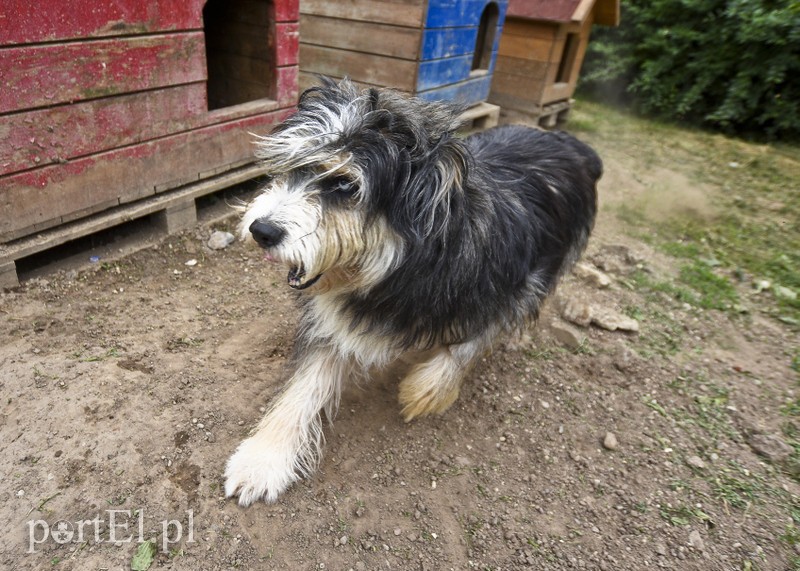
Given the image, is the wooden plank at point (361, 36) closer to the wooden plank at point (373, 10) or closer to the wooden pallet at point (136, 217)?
the wooden plank at point (373, 10)

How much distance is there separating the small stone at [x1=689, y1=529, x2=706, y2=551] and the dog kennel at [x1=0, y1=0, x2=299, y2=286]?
3129mm

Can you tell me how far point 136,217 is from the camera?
10.1ft

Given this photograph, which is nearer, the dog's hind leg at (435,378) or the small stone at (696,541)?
the small stone at (696,541)

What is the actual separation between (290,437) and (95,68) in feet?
6.62

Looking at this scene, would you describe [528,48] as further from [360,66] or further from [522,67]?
[360,66]

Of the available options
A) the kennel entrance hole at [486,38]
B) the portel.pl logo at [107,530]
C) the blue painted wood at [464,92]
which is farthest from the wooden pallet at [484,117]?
the portel.pl logo at [107,530]

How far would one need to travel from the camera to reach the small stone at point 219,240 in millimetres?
3410

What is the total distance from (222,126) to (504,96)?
4.00m

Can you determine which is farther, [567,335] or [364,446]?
[567,335]

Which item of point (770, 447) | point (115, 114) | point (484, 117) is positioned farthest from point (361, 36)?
point (770, 447)

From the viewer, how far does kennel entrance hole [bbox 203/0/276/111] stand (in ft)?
11.6

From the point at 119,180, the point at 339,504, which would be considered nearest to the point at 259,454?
the point at 339,504

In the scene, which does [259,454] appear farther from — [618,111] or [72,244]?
[618,111]

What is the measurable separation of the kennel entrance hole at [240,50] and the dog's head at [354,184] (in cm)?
210
